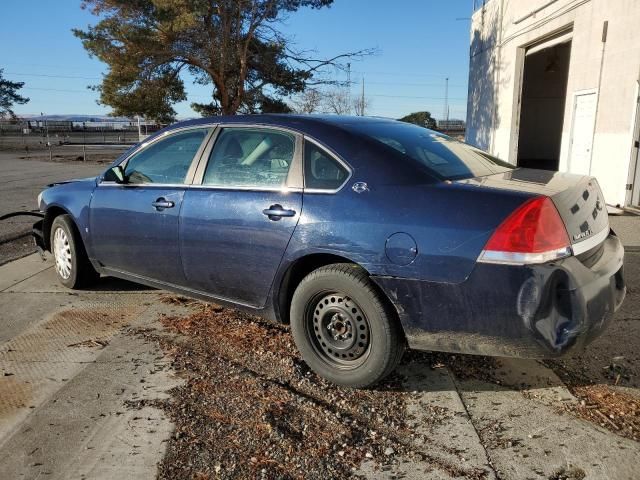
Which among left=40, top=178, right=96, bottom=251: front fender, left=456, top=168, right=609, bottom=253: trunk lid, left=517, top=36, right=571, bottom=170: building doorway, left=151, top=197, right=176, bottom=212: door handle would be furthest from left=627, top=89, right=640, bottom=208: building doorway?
left=517, top=36, right=571, bottom=170: building doorway

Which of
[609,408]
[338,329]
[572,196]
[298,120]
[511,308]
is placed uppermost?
[298,120]

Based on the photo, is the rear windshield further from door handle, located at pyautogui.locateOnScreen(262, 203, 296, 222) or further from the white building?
the white building

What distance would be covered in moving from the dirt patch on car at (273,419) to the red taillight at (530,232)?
1.07 meters

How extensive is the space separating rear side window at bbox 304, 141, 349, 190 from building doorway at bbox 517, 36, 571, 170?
2288 cm

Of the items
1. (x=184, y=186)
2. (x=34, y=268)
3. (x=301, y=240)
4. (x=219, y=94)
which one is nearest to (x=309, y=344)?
(x=301, y=240)

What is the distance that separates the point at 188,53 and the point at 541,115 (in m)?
16.7

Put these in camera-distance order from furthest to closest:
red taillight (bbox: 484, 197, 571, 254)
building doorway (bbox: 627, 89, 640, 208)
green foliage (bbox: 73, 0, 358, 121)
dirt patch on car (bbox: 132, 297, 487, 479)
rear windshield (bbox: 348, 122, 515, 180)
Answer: green foliage (bbox: 73, 0, 358, 121), building doorway (bbox: 627, 89, 640, 208), rear windshield (bbox: 348, 122, 515, 180), red taillight (bbox: 484, 197, 571, 254), dirt patch on car (bbox: 132, 297, 487, 479)

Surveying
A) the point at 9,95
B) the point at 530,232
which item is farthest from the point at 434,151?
the point at 9,95

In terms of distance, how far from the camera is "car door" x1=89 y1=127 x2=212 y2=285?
13.3 ft

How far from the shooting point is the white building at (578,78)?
9.65 metres

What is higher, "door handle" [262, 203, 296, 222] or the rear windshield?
the rear windshield

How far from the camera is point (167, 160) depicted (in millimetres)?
4336

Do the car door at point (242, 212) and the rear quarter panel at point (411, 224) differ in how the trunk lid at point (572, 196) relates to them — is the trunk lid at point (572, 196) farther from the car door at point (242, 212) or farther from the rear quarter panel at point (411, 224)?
the car door at point (242, 212)

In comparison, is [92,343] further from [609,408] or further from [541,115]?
[541,115]
